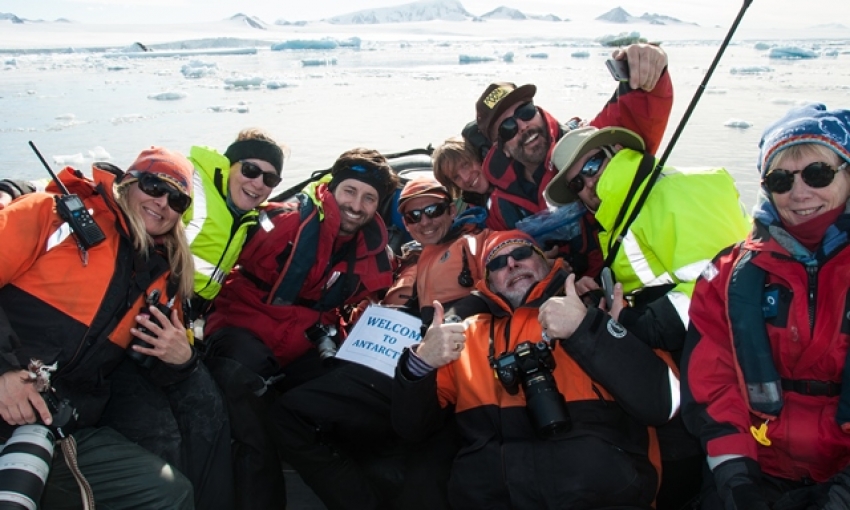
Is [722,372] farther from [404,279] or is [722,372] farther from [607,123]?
[404,279]

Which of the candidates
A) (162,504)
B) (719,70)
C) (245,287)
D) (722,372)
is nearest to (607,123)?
(722,372)

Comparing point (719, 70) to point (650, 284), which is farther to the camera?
point (719, 70)

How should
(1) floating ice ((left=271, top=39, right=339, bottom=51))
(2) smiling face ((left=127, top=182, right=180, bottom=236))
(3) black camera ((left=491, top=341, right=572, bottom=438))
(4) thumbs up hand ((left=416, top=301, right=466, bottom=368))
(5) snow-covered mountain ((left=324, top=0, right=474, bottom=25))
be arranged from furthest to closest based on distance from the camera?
(5) snow-covered mountain ((left=324, top=0, right=474, bottom=25)), (1) floating ice ((left=271, top=39, right=339, bottom=51)), (2) smiling face ((left=127, top=182, right=180, bottom=236)), (4) thumbs up hand ((left=416, top=301, right=466, bottom=368)), (3) black camera ((left=491, top=341, right=572, bottom=438))

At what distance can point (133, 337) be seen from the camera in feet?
7.09

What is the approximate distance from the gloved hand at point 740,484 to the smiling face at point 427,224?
1.83 m

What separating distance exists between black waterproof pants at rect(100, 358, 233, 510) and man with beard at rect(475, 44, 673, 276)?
1.75 m

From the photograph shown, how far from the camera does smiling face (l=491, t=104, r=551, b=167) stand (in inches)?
123

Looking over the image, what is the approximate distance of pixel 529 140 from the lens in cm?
311

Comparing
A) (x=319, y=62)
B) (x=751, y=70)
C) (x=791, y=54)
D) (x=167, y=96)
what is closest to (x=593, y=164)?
(x=167, y=96)

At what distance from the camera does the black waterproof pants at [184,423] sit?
2.15m

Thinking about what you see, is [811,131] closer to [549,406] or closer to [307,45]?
[549,406]

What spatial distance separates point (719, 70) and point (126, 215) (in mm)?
13983

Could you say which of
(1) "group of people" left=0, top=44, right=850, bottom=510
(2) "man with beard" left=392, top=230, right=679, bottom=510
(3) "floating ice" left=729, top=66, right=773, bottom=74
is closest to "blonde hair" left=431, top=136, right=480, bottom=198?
(1) "group of people" left=0, top=44, right=850, bottom=510

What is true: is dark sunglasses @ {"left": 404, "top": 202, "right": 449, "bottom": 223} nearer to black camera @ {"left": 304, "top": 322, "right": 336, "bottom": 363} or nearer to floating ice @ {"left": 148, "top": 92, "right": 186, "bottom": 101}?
black camera @ {"left": 304, "top": 322, "right": 336, "bottom": 363}
